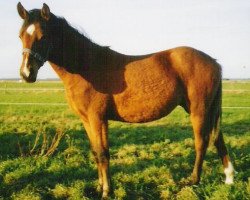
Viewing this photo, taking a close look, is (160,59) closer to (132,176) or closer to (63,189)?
(132,176)

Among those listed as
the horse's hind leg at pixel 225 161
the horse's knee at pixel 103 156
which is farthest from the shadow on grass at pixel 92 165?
→ the horse's knee at pixel 103 156

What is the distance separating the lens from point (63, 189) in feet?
15.9

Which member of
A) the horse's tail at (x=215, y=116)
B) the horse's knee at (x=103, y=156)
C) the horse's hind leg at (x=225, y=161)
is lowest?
the horse's hind leg at (x=225, y=161)

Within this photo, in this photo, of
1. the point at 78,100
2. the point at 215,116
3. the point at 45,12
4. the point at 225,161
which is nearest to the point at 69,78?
the point at 78,100

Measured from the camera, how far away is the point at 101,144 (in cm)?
476

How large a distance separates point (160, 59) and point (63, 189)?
249cm

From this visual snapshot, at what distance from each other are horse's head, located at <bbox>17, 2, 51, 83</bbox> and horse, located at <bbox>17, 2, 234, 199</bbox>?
116mm

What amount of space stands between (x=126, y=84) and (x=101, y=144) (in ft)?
3.19

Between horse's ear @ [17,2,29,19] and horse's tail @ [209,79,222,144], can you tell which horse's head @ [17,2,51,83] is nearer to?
horse's ear @ [17,2,29,19]

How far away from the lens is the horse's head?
4204mm

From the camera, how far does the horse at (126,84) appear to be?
471cm

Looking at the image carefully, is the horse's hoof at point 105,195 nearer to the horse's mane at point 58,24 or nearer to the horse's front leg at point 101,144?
the horse's front leg at point 101,144

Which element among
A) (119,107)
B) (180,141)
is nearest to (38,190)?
(119,107)

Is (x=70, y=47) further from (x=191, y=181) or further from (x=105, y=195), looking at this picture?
(x=191, y=181)
